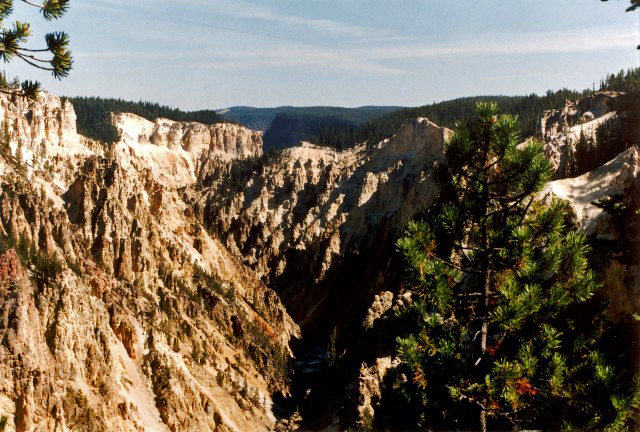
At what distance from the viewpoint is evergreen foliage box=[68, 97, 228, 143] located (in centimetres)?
12719

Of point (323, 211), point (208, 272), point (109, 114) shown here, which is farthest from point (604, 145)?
point (109, 114)

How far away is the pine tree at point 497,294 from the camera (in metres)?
8.25

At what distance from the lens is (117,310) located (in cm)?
4631

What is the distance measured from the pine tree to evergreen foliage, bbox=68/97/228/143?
11931 cm

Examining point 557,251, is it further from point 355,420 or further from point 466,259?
point 355,420

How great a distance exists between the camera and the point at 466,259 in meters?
9.13

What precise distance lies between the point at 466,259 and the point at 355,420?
1285 inches

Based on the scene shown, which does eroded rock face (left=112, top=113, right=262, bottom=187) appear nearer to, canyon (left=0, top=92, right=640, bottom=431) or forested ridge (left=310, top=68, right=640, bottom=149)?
canyon (left=0, top=92, right=640, bottom=431)

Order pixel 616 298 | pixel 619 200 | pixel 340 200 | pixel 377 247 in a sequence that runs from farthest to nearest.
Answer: pixel 340 200
pixel 377 247
pixel 616 298
pixel 619 200

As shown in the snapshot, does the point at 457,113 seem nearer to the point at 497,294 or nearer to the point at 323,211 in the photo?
the point at 323,211

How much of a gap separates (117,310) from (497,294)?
139ft

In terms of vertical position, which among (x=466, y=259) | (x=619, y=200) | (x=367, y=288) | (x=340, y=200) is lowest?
(x=367, y=288)

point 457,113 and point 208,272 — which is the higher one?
point 457,113

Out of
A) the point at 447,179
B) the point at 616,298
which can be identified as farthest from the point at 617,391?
the point at 616,298
